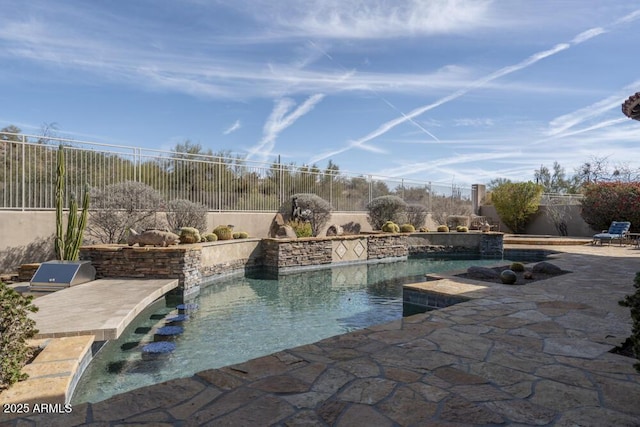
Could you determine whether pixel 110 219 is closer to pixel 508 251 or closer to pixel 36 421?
pixel 36 421

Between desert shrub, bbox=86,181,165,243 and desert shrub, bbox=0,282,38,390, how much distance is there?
Answer: 21.5 ft

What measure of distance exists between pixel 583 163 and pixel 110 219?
1254 inches

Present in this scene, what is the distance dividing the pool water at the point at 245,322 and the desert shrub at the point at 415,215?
707 centimetres

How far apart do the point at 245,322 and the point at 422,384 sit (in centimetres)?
356

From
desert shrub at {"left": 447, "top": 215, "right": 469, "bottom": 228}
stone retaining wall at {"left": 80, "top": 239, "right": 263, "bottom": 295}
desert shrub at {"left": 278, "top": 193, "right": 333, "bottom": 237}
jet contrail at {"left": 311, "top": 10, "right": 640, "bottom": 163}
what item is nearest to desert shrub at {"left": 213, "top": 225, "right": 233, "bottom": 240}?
stone retaining wall at {"left": 80, "top": 239, "right": 263, "bottom": 295}

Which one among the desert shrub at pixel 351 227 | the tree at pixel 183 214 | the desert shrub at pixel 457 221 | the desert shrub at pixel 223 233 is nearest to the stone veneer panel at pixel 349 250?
the desert shrub at pixel 351 227

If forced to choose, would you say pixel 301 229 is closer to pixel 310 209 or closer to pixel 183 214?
pixel 310 209

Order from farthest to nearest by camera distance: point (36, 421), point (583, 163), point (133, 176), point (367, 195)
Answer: point (583, 163) → point (367, 195) → point (133, 176) → point (36, 421)

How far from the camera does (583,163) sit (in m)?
28.4

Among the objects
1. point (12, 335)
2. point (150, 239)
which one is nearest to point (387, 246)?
point (150, 239)

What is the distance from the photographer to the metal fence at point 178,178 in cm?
823

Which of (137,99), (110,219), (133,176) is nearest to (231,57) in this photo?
(137,99)

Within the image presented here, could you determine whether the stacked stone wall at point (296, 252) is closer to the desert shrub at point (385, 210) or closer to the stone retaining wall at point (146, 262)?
the stone retaining wall at point (146, 262)

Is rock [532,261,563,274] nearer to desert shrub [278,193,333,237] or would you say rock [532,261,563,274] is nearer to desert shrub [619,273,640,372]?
desert shrub [619,273,640,372]
